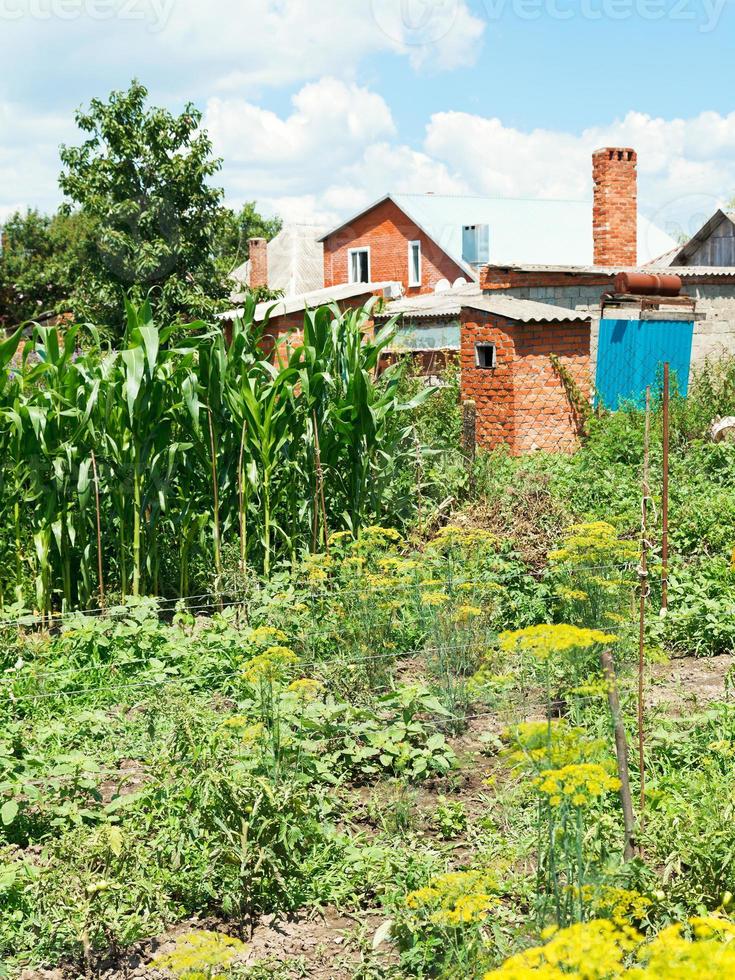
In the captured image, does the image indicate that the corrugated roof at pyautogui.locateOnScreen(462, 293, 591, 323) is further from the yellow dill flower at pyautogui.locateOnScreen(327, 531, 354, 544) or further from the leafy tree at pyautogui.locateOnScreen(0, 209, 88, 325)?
the leafy tree at pyautogui.locateOnScreen(0, 209, 88, 325)

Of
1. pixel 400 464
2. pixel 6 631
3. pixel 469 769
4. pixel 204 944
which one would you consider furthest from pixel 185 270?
pixel 204 944

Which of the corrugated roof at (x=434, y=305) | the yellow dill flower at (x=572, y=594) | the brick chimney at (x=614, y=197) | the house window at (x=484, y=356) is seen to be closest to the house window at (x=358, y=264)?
the corrugated roof at (x=434, y=305)

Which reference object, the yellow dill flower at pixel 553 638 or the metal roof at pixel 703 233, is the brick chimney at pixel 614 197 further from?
the yellow dill flower at pixel 553 638

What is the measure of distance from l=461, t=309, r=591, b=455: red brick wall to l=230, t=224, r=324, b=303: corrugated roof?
30.9m

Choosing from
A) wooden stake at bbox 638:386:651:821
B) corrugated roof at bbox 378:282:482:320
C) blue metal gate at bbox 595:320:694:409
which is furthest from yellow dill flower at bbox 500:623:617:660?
corrugated roof at bbox 378:282:482:320

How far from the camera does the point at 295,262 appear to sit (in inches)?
1753

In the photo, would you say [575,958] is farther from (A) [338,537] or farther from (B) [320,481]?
(B) [320,481]

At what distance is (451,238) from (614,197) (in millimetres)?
12234

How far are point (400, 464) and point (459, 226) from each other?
79.7 feet

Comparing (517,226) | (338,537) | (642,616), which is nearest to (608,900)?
(642,616)

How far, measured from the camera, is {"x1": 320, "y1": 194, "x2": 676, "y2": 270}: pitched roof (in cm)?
3162

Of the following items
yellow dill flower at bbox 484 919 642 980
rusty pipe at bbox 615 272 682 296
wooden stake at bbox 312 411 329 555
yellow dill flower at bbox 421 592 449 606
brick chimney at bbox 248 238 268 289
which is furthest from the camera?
brick chimney at bbox 248 238 268 289

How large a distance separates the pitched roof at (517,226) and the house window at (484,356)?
17.2 meters

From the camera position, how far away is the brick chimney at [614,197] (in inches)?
774
